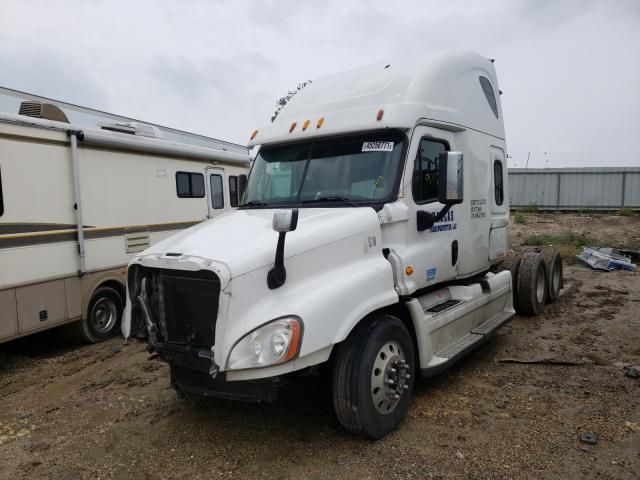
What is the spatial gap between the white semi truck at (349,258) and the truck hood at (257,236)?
15mm

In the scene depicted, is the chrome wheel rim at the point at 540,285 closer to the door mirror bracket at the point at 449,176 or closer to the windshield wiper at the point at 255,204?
the door mirror bracket at the point at 449,176

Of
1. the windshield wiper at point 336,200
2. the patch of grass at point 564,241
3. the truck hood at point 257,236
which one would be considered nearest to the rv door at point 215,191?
the truck hood at point 257,236

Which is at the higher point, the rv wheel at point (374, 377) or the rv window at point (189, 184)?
the rv window at point (189, 184)

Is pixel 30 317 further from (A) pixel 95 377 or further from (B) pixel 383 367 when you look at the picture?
(B) pixel 383 367

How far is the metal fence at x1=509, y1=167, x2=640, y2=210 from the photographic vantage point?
82.8ft

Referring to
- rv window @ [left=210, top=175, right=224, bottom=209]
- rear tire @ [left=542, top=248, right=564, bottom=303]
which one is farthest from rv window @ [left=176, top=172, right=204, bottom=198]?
rear tire @ [left=542, top=248, right=564, bottom=303]

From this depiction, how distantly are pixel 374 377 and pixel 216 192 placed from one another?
6.61 metres

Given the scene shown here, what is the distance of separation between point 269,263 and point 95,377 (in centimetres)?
351

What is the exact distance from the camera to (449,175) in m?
4.32

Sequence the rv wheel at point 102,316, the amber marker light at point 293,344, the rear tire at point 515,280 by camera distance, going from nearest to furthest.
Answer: the amber marker light at point 293,344
the rv wheel at point 102,316
the rear tire at point 515,280

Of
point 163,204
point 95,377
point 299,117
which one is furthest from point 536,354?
point 163,204

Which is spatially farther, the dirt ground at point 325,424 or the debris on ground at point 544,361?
the debris on ground at point 544,361

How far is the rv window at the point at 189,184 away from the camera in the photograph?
8.73 metres

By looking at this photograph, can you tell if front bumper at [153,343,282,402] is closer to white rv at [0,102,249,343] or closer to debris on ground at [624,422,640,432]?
white rv at [0,102,249,343]
